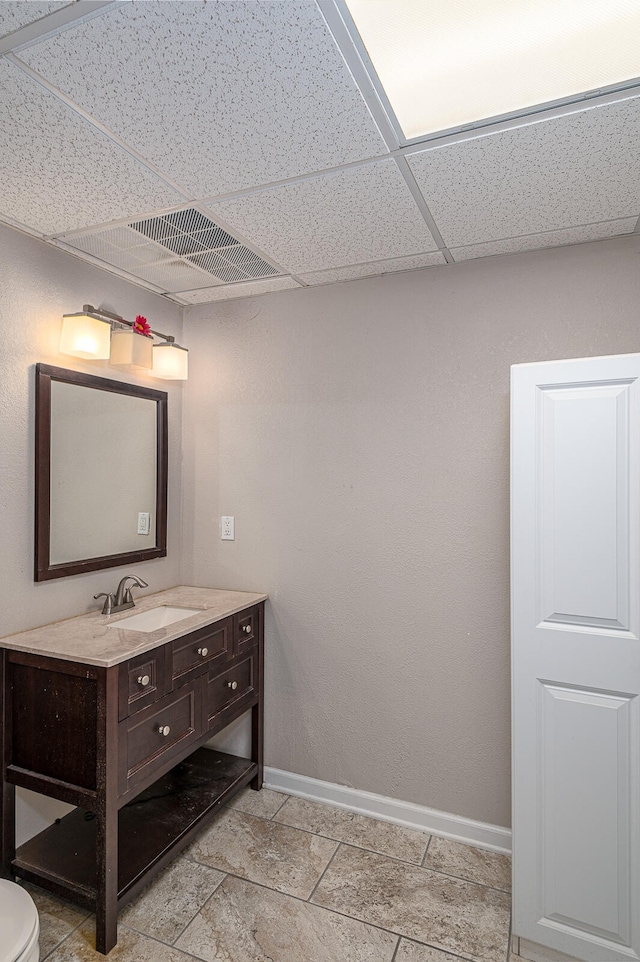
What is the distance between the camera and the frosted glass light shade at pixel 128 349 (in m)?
2.38

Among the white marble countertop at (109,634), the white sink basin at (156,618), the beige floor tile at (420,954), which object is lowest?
the beige floor tile at (420,954)

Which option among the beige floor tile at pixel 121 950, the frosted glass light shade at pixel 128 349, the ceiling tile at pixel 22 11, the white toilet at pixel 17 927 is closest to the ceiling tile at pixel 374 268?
the frosted glass light shade at pixel 128 349

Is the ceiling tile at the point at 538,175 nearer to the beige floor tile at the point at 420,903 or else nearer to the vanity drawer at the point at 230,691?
the vanity drawer at the point at 230,691

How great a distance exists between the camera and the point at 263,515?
107 inches

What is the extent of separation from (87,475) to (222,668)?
101 centimetres

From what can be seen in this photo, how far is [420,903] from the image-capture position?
1951 mm

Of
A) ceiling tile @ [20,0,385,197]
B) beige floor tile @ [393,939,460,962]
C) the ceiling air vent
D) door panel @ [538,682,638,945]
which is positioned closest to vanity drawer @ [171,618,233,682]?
beige floor tile @ [393,939,460,962]

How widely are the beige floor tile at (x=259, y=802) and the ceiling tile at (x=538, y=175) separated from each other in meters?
2.57

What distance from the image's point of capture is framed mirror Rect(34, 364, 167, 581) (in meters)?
2.14

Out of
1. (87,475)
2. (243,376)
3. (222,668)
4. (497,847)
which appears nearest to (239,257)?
(243,376)

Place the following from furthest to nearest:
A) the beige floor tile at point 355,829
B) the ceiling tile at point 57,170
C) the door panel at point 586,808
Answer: the beige floor tile at point 355,829 < the door panel at point 586,808 < the ceiling tile at point 57,170

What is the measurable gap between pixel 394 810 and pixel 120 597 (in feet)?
5.05

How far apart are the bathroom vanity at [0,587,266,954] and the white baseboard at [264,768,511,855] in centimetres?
37

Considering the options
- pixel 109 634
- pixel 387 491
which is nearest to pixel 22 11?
pixel 109 634
